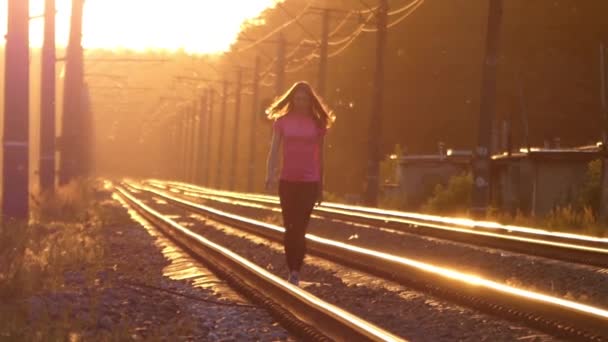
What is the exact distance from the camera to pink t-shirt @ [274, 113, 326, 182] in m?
11.7

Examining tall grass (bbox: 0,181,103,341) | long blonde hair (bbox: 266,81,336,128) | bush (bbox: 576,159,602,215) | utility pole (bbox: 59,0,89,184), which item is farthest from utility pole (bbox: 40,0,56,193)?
long blonde hair (bbox: 266,81,336,128)

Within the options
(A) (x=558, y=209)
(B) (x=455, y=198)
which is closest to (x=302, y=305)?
(A) (x=558, y=209)

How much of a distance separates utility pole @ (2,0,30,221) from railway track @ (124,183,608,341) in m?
6.28

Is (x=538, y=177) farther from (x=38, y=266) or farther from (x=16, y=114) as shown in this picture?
(x=38, y=266)

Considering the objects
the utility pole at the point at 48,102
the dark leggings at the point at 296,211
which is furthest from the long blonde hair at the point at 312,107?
the utility pole at the point at 48,102

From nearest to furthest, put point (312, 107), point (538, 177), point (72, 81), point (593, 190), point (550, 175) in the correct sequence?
1. point (312, 107)
2. point (593, 190)
3. point (538, 177)
4. point (550, 175)
5. point (72, 81)

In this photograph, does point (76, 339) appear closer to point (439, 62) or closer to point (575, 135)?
point (575, 135)

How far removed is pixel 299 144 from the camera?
1174 centimetres

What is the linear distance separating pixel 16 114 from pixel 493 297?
11703 millimetres

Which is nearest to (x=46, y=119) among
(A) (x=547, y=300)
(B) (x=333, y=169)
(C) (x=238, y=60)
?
(A) (x=547, y=300)

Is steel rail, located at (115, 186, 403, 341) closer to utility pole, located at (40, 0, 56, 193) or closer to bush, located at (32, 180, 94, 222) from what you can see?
bush, located at (32, 180, 94, 222)

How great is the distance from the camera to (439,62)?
72.2 metres

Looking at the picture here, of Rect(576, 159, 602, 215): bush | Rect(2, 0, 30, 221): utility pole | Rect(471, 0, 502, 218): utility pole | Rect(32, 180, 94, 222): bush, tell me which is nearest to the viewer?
Rect(2, 0, 30, 221): utility pole

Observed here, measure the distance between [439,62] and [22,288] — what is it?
63208 mm
